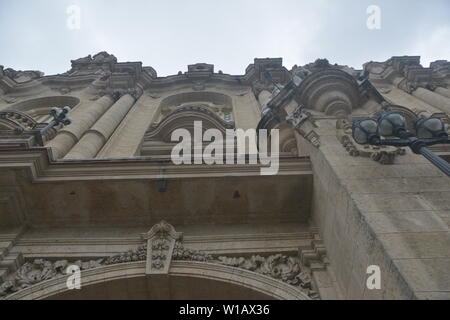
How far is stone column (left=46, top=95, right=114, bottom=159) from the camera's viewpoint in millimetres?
11467

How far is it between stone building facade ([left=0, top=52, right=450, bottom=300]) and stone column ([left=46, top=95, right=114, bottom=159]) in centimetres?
216

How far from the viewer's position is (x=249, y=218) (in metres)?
7.76

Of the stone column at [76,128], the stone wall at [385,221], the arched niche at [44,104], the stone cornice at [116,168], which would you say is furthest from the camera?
the arched niche at [44,104]

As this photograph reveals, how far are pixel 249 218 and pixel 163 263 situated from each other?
2053 millimetres

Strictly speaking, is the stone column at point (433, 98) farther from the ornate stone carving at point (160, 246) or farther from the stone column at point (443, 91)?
the ornate stone carving at point (160, 246)

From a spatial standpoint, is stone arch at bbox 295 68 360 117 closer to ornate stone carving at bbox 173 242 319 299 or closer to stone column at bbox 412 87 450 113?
ornate stone carving at bbox 173 242 319 299

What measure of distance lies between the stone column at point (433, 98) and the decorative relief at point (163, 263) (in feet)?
41.0

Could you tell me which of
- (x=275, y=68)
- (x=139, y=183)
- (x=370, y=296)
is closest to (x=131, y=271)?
(x=139, y=183)

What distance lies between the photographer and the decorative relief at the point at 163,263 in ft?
21.3

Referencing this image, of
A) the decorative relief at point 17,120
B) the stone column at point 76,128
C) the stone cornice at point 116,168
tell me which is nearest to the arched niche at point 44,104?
the stone column at point 76,128

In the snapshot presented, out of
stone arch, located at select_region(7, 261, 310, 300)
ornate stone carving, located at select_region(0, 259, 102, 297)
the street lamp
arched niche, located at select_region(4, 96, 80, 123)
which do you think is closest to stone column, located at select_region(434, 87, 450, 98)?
the street lamp

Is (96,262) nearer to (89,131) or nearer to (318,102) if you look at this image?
(318,102)
